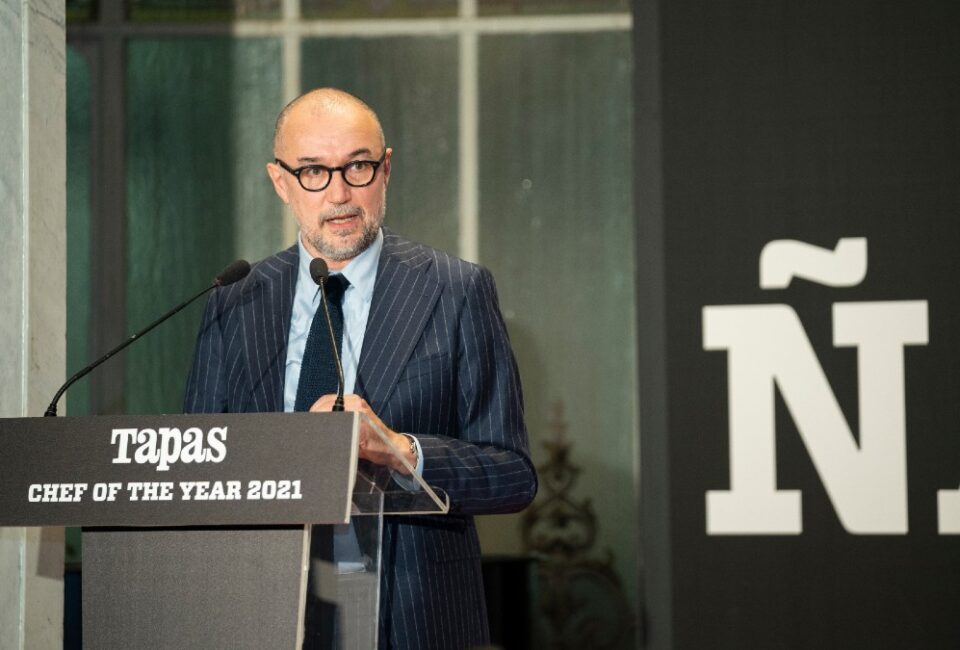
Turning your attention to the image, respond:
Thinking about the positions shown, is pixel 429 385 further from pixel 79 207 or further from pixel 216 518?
pixel 79 207

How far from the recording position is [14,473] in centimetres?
174

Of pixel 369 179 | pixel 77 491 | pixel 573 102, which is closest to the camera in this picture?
pixel 77 491

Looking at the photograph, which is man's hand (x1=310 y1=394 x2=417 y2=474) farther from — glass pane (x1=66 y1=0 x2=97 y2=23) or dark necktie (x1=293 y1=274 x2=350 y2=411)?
glass pane (x1=66 y1=0 x2=97 y2=23)

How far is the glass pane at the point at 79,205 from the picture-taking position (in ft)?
16.7

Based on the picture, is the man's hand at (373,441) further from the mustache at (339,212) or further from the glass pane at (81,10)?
the glass pane at (81,10)

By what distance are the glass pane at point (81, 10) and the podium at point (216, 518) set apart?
3.89 meters

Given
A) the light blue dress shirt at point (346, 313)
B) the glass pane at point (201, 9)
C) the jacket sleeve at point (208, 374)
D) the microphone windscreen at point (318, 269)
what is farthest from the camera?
the glass pane at point (201, 9)

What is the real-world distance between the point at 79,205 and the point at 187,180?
0.45m

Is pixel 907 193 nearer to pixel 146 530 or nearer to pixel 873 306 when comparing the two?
pixel 873 306

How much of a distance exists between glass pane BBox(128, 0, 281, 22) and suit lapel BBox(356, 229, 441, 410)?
3.25 meters

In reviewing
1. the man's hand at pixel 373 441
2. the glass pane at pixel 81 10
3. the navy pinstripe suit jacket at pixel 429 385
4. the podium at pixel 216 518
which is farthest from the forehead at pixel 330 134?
the glass pane at pixel 81 10

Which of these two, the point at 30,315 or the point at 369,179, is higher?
the point at 369,179

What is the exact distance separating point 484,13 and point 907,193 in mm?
2500

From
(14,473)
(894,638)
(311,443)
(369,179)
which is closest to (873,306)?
(894,638)
